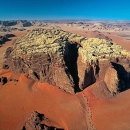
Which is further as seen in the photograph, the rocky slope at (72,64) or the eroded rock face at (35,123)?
the rocky slope at (72,64)

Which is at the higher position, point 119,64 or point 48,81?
point 119,64

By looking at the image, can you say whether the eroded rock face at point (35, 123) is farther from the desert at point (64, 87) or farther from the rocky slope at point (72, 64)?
the rocky slope at point (72, 64)

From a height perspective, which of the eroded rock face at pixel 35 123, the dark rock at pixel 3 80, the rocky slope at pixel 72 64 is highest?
the rocky slope at pixel 72 64

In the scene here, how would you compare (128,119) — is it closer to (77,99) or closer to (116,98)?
(116,98)

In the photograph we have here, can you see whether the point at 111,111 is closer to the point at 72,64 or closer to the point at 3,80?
the point at 72,64

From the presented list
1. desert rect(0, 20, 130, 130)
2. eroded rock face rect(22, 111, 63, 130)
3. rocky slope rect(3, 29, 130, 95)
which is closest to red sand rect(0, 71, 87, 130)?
desert rect(0, 20, 130, 130)

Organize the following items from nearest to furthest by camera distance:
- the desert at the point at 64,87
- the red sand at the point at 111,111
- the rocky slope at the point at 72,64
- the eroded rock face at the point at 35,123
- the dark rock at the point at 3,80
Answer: the eroded rock face at the point at 35,123 → the red sand at the point at 111,111 → the desert at the point at 64,87 → the rocky slope at the point at 72,64 → the dark rock at the point at 3,80

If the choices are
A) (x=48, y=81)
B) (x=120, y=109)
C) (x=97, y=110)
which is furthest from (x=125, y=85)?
(x=48, y=81)

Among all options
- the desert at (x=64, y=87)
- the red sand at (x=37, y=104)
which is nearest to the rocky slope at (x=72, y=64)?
the desert at (x=64, y=87)
